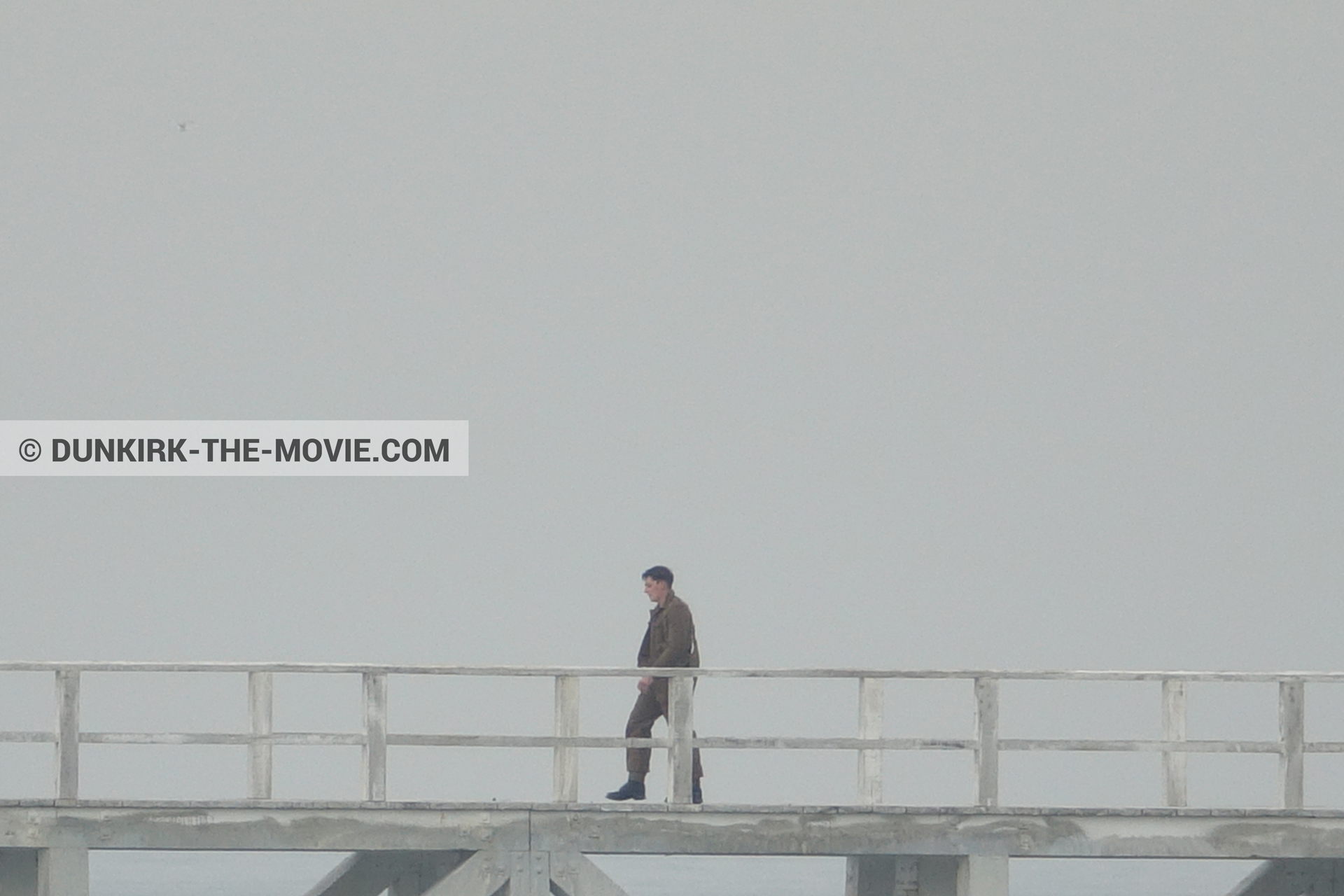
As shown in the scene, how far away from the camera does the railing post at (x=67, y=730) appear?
1803 centimetres

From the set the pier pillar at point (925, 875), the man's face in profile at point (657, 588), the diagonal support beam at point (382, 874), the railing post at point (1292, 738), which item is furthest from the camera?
the diagonal support beam at point (382, 874)

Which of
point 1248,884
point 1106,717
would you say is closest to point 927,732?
point 1106,717

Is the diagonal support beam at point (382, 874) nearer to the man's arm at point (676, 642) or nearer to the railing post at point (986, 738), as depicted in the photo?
the man's arm at point (676, 642)

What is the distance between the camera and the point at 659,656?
18.8 meters

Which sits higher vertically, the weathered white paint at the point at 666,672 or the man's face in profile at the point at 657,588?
the man's face in profile at the point at 657,588

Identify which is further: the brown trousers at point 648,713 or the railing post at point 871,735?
the brown trousers at point 648,713

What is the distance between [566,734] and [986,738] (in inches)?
106

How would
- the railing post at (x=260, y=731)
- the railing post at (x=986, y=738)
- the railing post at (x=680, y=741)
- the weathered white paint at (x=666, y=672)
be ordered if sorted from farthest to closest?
the railing post at (x=986, y=738) < the railing post at (x=680, y=741) < the railing post at (x=260, y=731) < the weathered white paint at (x=666, y=672)

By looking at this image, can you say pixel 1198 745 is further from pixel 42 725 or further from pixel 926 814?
pixel 42 725

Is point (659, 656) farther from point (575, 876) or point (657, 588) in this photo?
point (575, 876)

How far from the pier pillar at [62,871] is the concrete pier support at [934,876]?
504 cm

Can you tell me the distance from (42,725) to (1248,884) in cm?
4725

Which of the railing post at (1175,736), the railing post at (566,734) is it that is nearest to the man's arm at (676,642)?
the railing post at (566,734)

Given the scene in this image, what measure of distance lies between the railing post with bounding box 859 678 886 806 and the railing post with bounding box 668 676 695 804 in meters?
1.09
